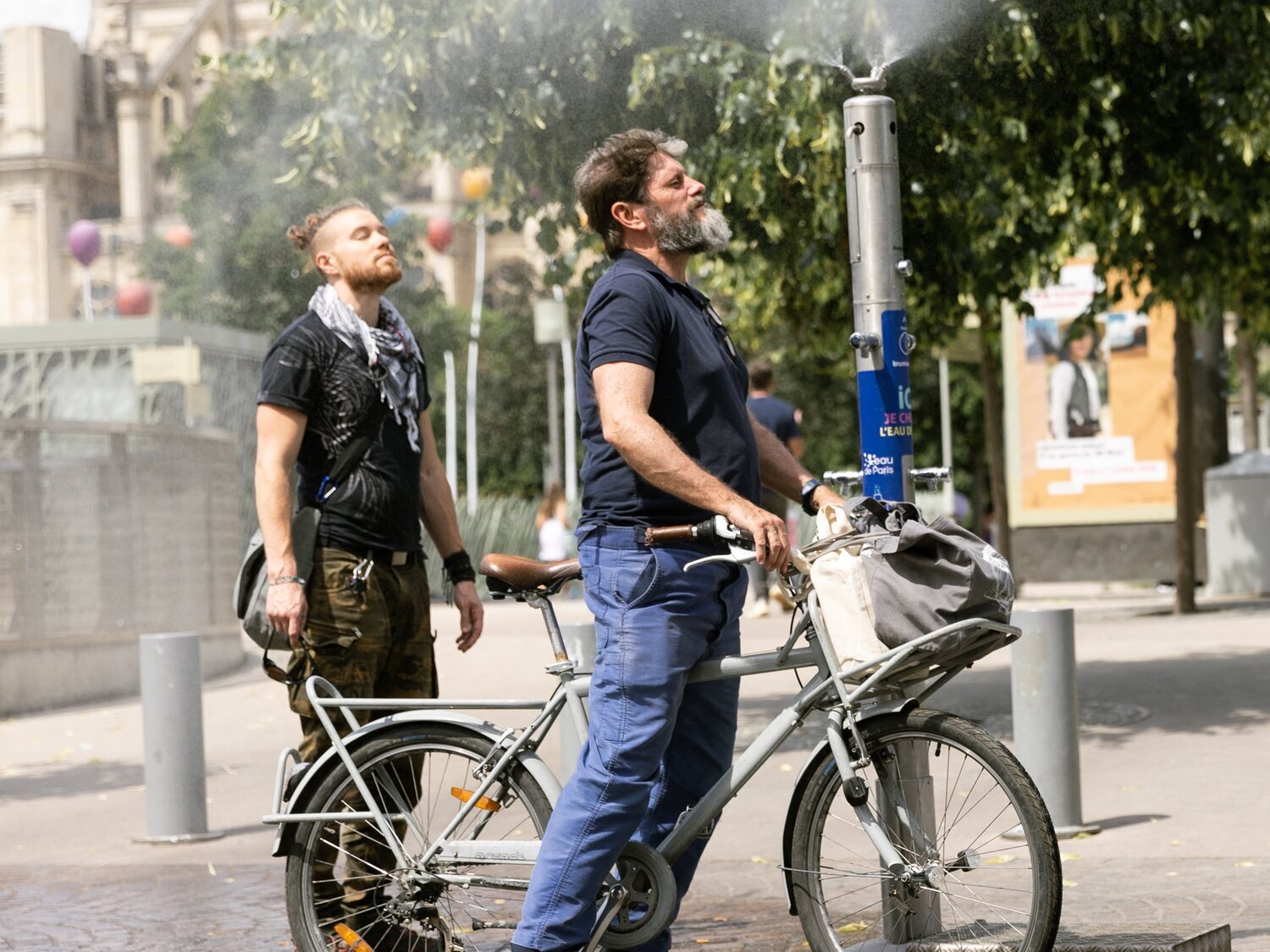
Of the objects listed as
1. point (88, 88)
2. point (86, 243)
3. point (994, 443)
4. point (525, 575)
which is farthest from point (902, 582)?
point (88, 88)

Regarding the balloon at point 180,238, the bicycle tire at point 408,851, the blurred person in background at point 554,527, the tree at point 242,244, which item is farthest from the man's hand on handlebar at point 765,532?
the balloon at point 180,238

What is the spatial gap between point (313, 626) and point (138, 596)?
931 centimetres

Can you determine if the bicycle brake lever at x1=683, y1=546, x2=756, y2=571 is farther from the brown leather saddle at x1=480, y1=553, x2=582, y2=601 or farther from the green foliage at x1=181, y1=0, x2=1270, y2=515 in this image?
the green foliage at x1=181, y1=0, x2=1270, y2=515

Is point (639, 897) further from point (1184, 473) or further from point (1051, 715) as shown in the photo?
point (1184, 473)

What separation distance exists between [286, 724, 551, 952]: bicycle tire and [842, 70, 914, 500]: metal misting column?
4.11ft

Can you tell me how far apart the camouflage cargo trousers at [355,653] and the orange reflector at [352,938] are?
0.06 m

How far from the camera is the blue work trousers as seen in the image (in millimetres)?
4035

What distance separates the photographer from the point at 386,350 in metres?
4.91

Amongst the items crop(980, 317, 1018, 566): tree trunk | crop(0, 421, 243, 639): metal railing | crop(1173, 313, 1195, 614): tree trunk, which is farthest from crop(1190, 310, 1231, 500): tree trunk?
crop(0, 421, 243, 639): metal railing

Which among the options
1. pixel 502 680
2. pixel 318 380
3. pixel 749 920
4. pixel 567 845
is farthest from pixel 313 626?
→ pixel 502 680

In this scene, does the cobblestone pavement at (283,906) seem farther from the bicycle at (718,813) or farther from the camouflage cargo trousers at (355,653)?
the camouflage cargo trousers at (355,653)

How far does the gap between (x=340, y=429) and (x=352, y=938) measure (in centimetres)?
124

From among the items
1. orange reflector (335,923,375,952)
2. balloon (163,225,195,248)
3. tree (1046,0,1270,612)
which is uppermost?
balloon (163,225,195,248)

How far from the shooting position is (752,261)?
11188mm
